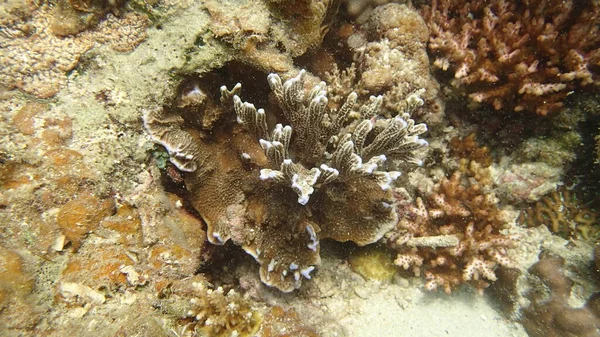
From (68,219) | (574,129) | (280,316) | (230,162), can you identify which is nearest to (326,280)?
(280,316)

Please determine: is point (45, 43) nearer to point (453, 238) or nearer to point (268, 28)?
point (268, 28)

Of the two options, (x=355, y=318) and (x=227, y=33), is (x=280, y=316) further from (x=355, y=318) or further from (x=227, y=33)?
(x=227, y=33)

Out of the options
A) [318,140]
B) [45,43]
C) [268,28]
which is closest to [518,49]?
[318,140]

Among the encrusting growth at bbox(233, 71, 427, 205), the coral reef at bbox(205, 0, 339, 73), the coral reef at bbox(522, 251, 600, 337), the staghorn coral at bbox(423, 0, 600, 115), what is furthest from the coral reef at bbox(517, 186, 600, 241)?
the coral reef at bbox(205, 0, 339, 73)

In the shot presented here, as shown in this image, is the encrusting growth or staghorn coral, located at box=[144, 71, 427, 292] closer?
the encrusting growth

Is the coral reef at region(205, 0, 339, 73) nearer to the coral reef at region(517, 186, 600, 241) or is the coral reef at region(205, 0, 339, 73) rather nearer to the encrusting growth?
the encrusting growth

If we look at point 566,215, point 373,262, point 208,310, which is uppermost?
point 566,215

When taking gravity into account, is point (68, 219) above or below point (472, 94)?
below
